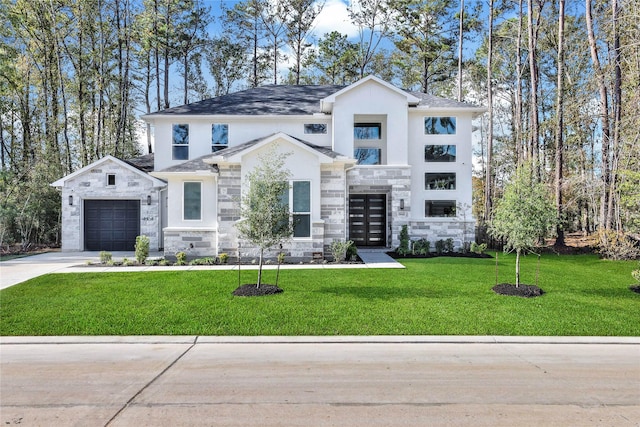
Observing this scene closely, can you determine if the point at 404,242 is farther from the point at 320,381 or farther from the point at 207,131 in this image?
the point at 320,381

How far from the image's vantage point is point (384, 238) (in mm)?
16734

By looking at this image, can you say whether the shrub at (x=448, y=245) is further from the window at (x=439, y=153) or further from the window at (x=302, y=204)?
the window at (x=302, y=204)

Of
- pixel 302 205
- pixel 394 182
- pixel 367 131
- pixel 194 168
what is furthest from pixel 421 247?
pixel 194 168

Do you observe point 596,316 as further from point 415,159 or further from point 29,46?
point 29,46

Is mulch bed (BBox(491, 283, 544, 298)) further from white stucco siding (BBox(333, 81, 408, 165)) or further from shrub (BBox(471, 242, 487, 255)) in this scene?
white stucco siding (BBox(333, 81, 408, 165))

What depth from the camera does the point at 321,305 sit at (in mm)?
7008

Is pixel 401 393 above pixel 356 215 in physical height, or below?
below

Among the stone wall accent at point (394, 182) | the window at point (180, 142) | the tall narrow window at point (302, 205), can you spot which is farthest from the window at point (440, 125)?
the window at point (180, 142)

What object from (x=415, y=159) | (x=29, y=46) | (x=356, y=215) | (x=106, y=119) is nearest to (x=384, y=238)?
(x=356, y=215)

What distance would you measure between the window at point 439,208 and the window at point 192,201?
9.39 metres

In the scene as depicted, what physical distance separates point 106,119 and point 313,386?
2348 cm

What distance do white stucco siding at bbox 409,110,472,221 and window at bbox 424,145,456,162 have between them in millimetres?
132

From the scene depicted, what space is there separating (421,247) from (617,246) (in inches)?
265

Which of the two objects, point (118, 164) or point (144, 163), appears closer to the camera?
point (118, 164)
